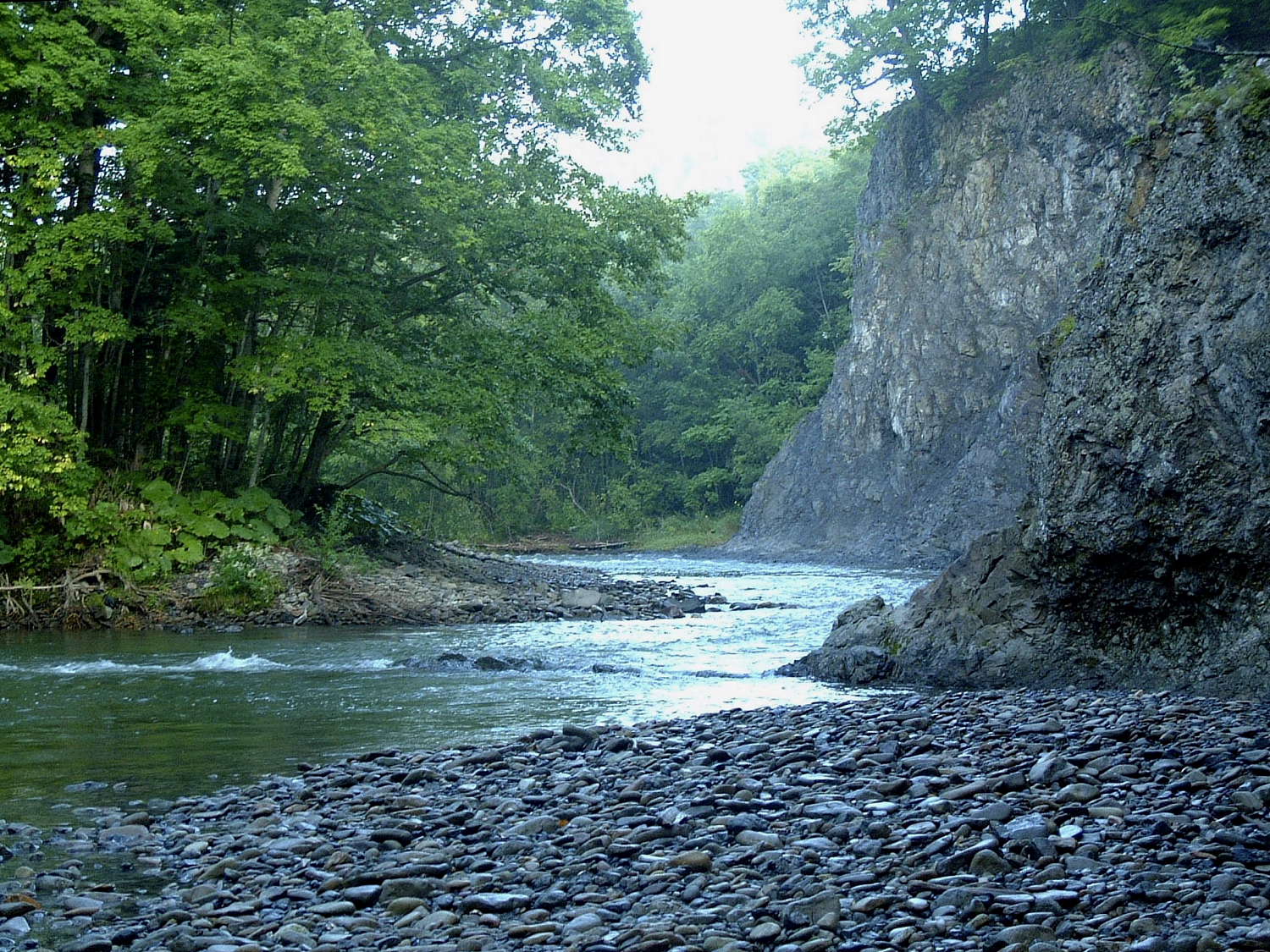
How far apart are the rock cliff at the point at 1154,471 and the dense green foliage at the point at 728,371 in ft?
140

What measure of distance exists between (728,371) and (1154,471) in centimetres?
5354

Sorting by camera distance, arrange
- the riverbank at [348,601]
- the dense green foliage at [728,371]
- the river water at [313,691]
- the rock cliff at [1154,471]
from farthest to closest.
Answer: the dense green foliage at [728,371], the riverbank at [348,601], the rock cliff at [1154,471], the river water at [313,691]

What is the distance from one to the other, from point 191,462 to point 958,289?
2651 cm

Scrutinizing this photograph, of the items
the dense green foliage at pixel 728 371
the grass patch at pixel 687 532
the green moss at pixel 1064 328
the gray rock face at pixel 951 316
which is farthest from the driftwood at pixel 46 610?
the dense green foliage at pixel 728 371

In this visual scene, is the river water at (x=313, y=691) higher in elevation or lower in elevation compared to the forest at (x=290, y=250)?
lower

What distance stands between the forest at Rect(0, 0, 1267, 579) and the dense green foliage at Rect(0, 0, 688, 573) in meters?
0.06

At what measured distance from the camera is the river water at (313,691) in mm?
7980

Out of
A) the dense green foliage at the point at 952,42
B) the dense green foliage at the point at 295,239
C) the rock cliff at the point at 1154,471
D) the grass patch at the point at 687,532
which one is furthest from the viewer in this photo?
the grass patch at the point at 687,532

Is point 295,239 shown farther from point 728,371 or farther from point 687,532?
point 728,371

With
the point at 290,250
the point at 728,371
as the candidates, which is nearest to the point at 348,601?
the point at 290,250

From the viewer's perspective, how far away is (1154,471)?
9.62m

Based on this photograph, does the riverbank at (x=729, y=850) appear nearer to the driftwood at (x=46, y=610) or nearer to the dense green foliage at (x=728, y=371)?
the driftwood at (x=46, y=610)

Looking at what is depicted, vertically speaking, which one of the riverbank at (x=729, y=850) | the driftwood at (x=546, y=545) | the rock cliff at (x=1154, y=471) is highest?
the rock cliff at (x=1154, y=471)

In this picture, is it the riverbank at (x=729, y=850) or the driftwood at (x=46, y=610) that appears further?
the driftwood at (x=46, y=610)
